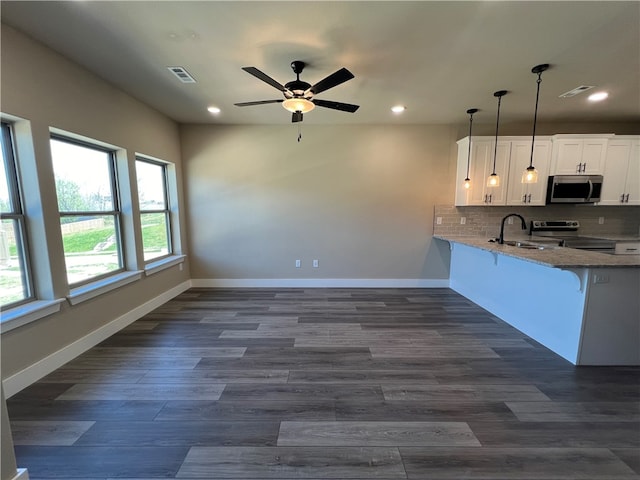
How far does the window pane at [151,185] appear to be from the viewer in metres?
3.74

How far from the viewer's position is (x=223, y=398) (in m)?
1.95

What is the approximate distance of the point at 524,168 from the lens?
13.5ft

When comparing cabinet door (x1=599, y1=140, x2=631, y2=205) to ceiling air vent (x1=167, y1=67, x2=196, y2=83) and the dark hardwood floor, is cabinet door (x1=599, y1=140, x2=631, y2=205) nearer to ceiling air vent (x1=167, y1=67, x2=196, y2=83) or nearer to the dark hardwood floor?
the dark hardwood floor

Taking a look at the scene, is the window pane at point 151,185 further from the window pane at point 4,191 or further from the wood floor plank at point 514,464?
the wood floor plank at point 514,464

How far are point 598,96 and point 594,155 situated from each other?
1.21m

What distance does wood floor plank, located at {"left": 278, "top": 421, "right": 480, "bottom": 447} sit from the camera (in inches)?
62.1

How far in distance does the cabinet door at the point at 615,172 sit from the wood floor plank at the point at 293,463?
17.0 feet

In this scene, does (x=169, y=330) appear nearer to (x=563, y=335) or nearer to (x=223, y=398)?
(x=223, y=398)

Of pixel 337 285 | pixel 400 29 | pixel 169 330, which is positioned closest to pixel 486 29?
pixel 400 29

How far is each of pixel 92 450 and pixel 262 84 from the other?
3309 millimetres

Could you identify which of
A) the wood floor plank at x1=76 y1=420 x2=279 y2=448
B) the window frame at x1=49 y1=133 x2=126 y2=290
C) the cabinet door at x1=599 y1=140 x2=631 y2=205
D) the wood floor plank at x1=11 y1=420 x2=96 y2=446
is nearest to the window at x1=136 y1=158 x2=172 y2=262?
the window frame at x1=49 y1=133 x2=126 y2=290

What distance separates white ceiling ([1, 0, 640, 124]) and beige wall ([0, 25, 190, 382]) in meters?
0.16

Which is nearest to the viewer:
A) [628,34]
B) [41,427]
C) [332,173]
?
[41,427]

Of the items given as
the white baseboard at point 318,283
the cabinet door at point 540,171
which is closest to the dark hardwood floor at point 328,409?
the white baseboard at point 318,283
